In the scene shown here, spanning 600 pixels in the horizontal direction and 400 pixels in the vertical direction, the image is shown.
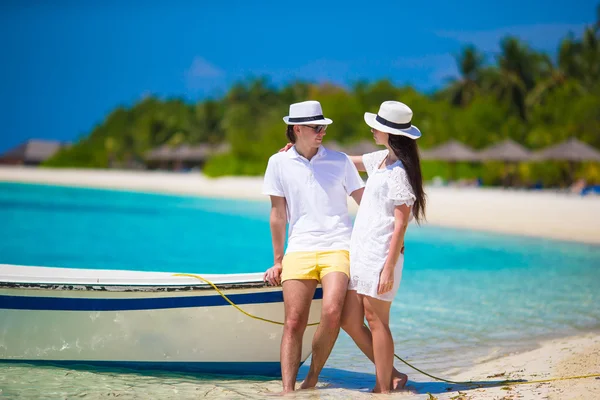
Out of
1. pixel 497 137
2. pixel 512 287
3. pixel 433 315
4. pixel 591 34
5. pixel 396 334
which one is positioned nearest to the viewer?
pixel 396 334

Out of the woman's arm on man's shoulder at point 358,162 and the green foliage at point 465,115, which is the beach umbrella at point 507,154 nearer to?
the green foliage at point 465,115

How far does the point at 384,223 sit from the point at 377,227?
0.15 feet

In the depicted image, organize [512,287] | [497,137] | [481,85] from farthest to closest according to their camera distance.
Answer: [481,85], [497,137], [512,287]

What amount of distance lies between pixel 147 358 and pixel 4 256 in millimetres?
10261

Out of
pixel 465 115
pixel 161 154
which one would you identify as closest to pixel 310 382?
pixel 465 115

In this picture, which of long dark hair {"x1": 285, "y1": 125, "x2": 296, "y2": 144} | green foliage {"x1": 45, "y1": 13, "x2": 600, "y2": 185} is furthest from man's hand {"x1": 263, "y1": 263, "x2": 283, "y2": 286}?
green foliage {"x1": 45, "y1": 13, "x2": 600, "y2": 185}

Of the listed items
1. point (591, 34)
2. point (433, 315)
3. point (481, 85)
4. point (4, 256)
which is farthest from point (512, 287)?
point (481, 85)

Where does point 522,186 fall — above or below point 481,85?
below

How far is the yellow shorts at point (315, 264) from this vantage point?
167 inches

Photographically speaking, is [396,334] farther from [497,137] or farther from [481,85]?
[481,85]

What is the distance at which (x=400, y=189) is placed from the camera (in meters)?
4.07

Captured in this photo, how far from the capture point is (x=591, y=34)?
43.1m

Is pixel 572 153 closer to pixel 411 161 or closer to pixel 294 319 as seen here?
pixel 411 161

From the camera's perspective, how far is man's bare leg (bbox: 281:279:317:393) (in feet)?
14.1
